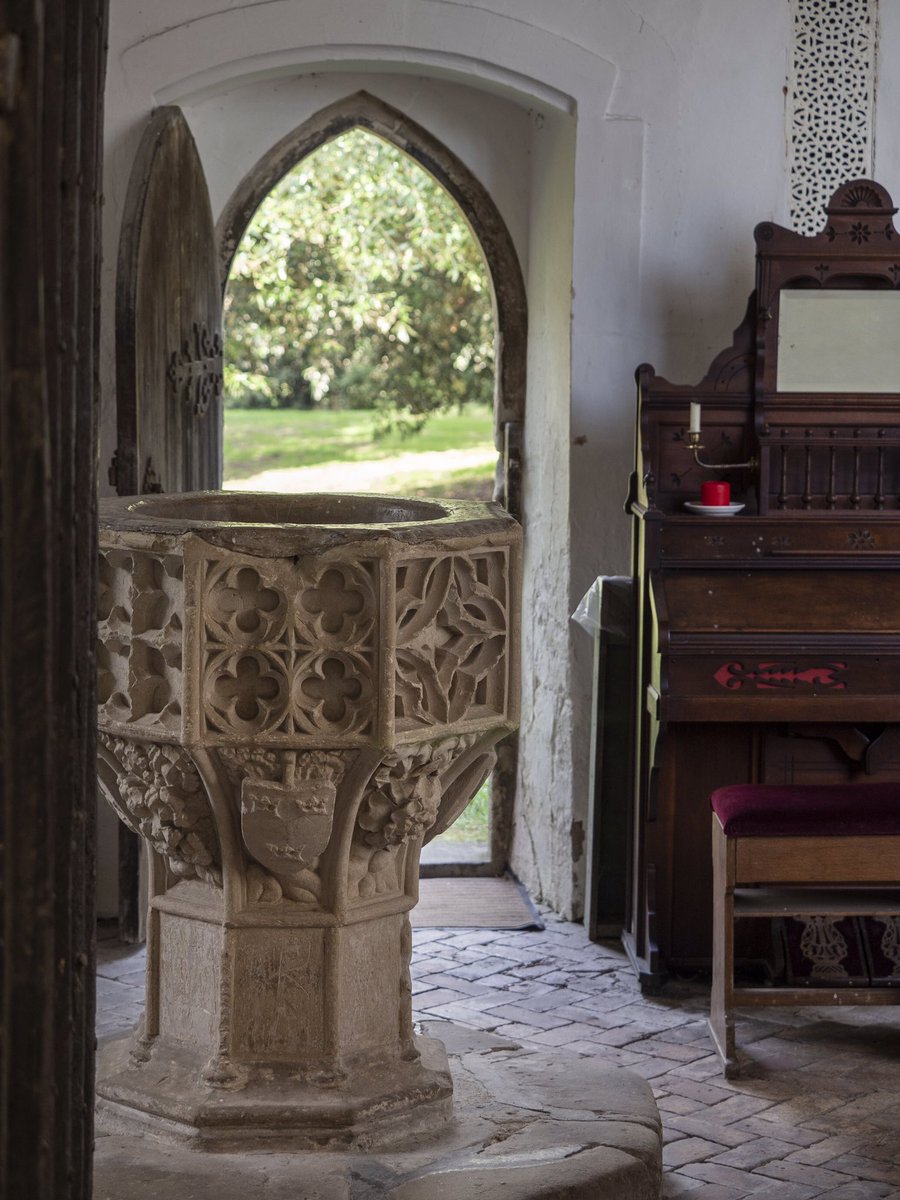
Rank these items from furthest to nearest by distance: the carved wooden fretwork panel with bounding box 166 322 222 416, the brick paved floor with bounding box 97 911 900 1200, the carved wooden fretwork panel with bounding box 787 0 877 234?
the carved wooden fretwork panel with bounding box 787 0 877 234
the carved wooden fretwork panel with bounding box 166 322 222 416
the brick paved floor with bounding box 97 911 900 1200

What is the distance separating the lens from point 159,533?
3.06 m

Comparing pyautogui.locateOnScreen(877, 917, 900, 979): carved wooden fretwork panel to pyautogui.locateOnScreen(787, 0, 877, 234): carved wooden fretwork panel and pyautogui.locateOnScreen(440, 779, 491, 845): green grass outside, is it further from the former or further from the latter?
pyautogui.locateOnScreen(787, 0, 877, 234): carved wooden fretwork panel

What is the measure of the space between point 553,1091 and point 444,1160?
46cm

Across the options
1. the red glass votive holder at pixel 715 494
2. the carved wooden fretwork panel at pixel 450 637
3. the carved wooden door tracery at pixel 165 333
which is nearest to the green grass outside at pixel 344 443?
the carved wooden door tracery at pixel 165 333

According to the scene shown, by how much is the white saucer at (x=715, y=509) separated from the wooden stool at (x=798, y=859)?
879mm

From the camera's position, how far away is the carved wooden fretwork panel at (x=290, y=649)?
3.04 m

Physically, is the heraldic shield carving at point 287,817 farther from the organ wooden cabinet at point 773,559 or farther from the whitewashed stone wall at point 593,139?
the whitewashed stone wall at point 593,139

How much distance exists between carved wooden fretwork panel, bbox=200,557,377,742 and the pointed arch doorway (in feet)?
8.31

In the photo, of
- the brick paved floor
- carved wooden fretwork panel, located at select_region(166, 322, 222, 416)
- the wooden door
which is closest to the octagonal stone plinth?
the brick paved floor

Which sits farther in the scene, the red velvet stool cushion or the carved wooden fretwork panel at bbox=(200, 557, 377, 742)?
the red velvet stool cushion

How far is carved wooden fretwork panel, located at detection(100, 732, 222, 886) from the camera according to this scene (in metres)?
3.20

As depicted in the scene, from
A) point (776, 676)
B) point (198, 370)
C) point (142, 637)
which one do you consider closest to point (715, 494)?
point (776, 676)

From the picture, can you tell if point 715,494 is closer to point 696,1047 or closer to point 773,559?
point 773,559

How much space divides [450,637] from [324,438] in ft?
32.0
